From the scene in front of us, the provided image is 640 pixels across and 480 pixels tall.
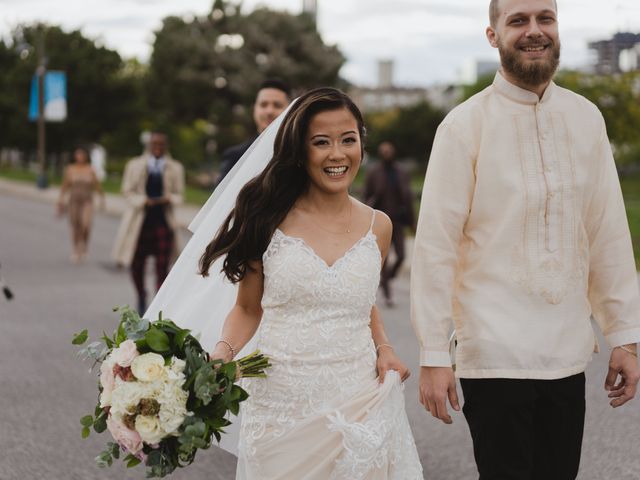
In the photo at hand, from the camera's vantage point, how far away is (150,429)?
3.10 m

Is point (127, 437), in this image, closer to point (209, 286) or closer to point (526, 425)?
point (209, 286)

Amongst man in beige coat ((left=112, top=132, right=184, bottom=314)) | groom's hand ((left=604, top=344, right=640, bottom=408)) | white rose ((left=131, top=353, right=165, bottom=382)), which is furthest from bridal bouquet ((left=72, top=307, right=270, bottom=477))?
man in beige coat ((left=112, top=132, right=184, bottom=314))

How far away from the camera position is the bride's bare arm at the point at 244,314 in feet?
11.9

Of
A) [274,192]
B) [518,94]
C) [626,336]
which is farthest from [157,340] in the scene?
[626,336]

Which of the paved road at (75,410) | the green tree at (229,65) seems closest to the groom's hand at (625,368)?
the paved road at (75,410)

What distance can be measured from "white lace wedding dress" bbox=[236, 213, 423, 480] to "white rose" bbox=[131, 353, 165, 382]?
0.51 metres

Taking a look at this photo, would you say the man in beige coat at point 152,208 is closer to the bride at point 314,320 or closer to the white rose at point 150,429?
the bride at point 314,320

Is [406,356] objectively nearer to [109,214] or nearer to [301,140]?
[301,140]

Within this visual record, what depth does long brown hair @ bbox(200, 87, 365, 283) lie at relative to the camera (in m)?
3.58

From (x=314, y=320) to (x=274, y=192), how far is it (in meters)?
0.49

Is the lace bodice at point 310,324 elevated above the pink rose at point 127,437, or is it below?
above

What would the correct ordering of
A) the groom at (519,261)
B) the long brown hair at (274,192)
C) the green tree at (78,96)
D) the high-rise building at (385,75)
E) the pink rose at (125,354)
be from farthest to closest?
the high-rise building at (385,75), the green tree at (78,96), the long brown hair at (274,192), the groom at (519,261), the pink rose at (125,354)

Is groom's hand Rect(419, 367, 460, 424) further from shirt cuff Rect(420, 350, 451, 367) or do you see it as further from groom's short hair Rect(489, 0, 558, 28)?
groom's short hair Rect(489, 0, 558, 28)

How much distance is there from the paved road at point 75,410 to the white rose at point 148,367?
2.56 meters
